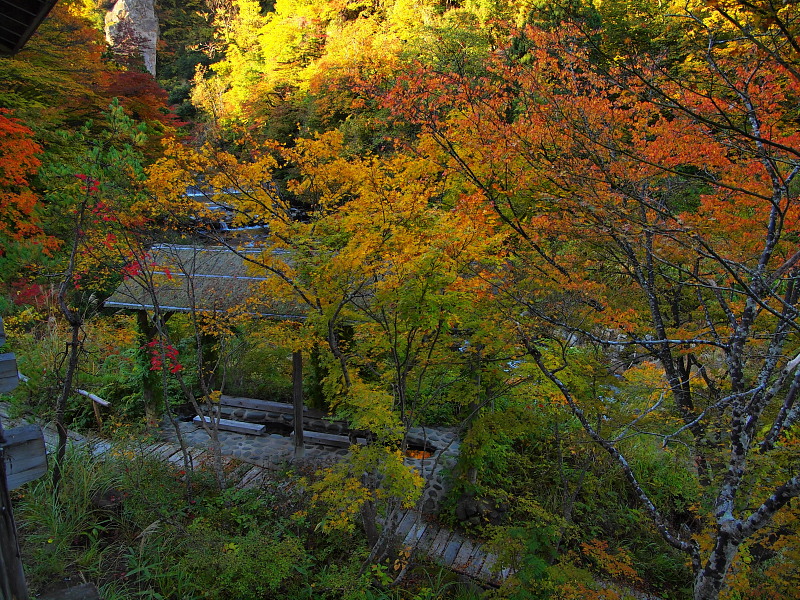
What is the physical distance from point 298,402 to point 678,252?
6003 mm

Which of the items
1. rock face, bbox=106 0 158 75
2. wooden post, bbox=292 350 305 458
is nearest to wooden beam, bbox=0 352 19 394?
wooden post, bbox=292 350 305 458

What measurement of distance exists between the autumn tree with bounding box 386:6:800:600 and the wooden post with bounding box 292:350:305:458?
12.8 feet

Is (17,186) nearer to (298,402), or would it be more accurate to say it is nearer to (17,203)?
(17,203)

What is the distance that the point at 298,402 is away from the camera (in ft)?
25.9

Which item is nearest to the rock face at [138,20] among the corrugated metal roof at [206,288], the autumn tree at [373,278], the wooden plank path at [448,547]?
the corrugated metal roof at [206,288]

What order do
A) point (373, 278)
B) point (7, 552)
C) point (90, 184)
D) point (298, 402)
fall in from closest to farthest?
1. point (7, 552)
2. point (90, 184)
3. point (373, 278)
4. point (298, 402)

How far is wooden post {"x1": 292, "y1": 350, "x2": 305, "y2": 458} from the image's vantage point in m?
7.84

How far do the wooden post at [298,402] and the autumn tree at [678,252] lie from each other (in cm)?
392

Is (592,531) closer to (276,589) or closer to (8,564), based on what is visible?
(276,589)

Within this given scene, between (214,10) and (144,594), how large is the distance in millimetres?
31062

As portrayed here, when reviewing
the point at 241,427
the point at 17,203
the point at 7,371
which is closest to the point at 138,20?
the point at 17,203

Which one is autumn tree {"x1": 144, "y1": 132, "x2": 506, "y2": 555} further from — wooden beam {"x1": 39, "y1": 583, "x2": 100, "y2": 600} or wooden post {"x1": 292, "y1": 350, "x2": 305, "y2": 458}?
Answer: wooden beam {"x1": 39, "y1": 583, "x2": 100, "y2": 600}

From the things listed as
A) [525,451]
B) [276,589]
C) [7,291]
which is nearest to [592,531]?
[525,451]

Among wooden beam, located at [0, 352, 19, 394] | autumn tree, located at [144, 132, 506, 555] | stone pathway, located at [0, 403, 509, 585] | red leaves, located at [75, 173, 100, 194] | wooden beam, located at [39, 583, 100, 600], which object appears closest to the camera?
wooden beam, located at [0, 352, 19, 394]
